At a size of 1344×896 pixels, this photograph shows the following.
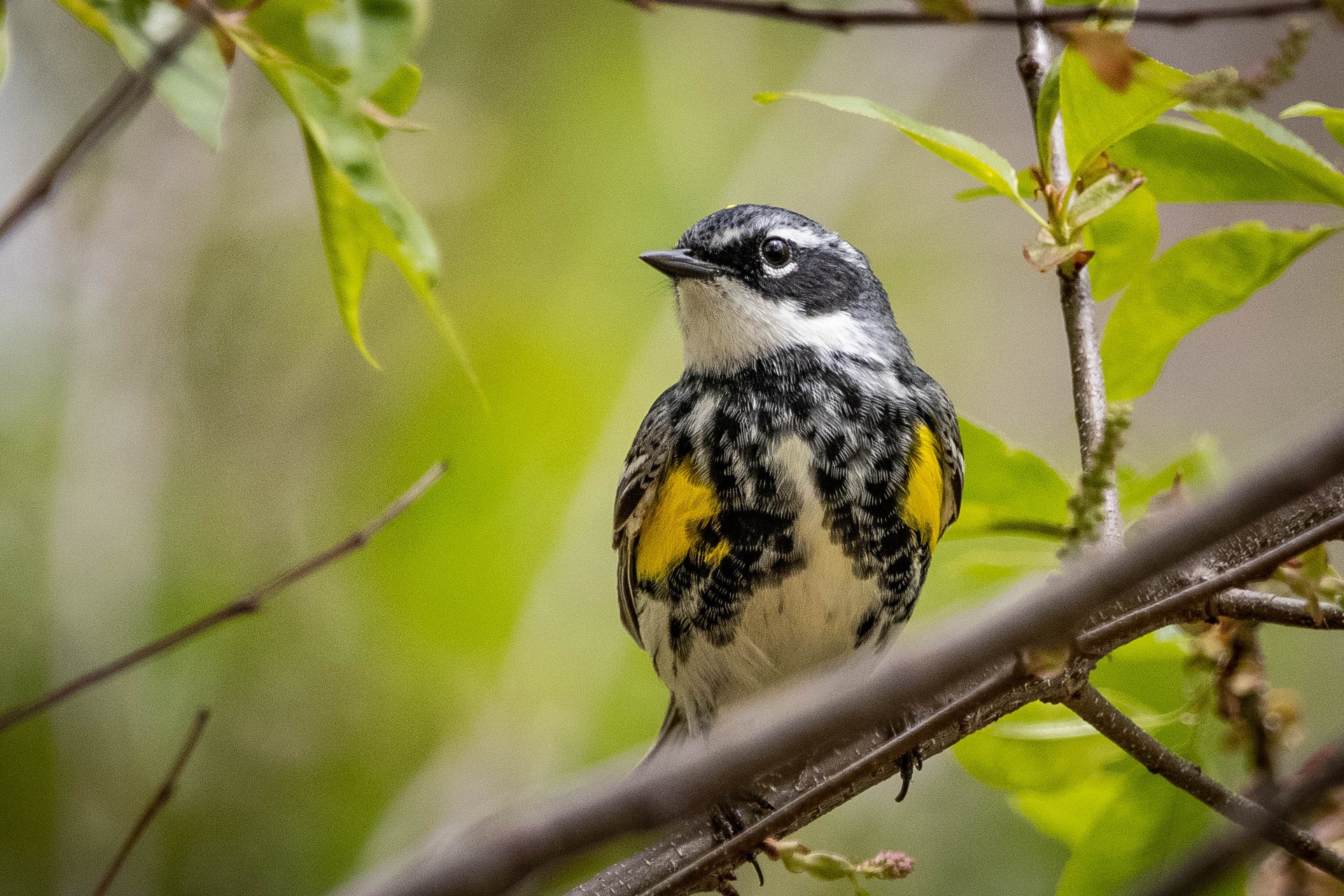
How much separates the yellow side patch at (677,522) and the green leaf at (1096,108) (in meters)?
1.04

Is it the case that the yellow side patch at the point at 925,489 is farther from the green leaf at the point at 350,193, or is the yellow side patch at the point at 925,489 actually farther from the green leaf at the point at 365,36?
the green leaf at the point at 365,36

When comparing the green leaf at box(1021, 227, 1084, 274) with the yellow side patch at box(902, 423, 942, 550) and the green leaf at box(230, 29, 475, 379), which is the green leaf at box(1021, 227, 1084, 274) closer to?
the yellow side patch at box(902, 423, 942, 550)

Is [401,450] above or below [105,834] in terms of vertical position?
above

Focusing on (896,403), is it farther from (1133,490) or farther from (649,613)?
(649,613)

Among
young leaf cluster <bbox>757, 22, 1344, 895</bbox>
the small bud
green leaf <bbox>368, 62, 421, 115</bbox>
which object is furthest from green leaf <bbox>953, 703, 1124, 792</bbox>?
green leaf <bbox>368, 62, 421, 115</bbox>

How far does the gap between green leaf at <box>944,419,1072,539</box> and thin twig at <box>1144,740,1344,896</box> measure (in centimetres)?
136

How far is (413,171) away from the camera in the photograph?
5559 millimetres

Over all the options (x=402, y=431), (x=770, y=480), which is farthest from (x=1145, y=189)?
(x=402, y=431)

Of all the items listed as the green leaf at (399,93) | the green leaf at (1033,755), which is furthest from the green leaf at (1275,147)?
the green leaf at (399,93)

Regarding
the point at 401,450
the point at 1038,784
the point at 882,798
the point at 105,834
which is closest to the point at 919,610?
the point at 882,798

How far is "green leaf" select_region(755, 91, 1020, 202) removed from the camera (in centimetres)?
194

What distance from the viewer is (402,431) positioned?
16.0ft

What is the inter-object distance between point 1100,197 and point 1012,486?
573 millimetres

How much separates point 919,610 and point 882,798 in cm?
71
